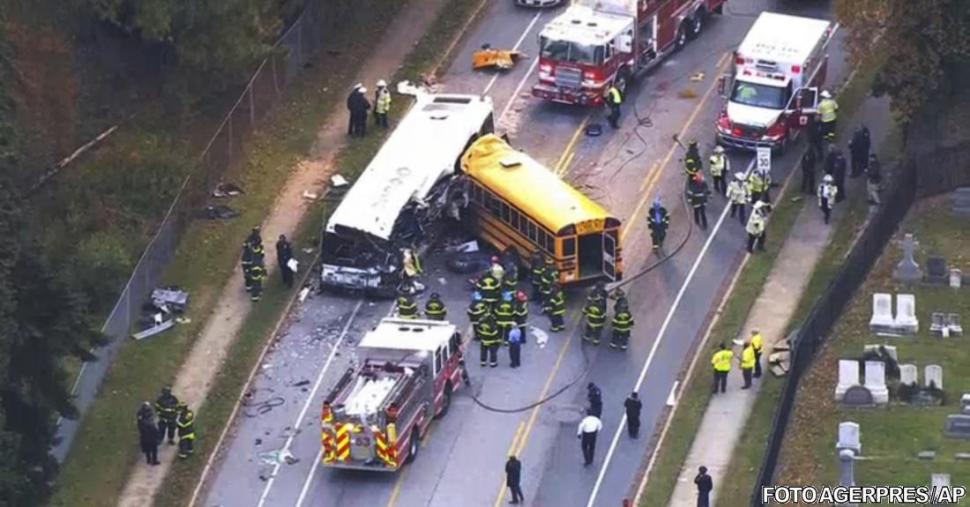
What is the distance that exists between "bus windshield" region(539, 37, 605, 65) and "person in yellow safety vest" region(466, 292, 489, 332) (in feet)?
35.5

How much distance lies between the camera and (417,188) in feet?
212

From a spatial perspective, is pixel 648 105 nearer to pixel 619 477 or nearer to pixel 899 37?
pixel 899 37

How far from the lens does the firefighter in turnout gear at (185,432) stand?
58.7 meters

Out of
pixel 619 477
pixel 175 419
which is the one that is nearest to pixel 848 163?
pixel 619 477

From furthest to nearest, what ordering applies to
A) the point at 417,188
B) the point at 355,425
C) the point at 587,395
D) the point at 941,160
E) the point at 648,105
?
1. the point at 648,105
2. the point at 941,160
3. the point at 417,188
4. the point at 587,395
5. the point at 355,425

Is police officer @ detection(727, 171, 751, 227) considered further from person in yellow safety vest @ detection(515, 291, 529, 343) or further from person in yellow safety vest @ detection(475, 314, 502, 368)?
person in yellow safety vest @ detection(475, 314, 502, 368)

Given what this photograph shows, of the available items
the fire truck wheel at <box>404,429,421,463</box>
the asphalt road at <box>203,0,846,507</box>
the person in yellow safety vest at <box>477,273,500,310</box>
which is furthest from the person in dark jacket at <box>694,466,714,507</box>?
the person in yellow safety vest at <box>477,273,500,310</box>

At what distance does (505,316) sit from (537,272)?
1937 mm

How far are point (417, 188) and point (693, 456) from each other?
10.4m

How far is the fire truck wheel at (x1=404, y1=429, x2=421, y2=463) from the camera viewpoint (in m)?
57.9

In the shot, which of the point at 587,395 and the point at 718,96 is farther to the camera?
the point at 718,96

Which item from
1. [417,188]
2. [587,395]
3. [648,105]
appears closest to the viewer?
[587,395]

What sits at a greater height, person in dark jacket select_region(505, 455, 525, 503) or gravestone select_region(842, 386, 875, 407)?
person in dark jacket select_region(505, 455, 525, 503)

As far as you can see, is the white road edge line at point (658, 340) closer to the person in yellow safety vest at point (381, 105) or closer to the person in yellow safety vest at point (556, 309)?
the person in yellow safety vest at point (556, 309)
